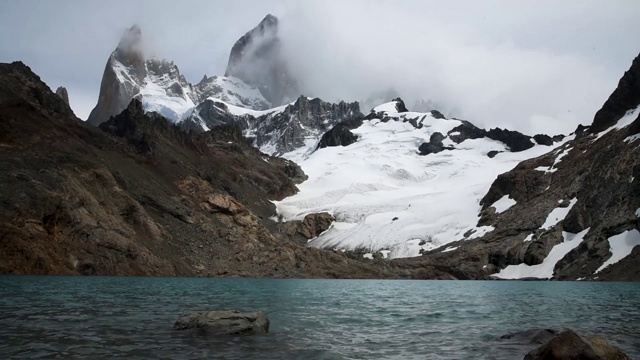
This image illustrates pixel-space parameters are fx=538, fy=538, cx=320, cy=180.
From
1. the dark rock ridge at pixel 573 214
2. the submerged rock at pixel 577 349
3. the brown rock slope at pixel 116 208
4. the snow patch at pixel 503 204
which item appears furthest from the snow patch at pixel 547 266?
the submerged rock at pixel 577 349

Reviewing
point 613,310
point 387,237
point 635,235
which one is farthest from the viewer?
point 387,237

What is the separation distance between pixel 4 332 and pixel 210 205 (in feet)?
374

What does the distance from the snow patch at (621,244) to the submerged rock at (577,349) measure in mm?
106780

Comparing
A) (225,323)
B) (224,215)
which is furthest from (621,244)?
(225,323)

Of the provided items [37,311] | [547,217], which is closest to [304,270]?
[547,217]

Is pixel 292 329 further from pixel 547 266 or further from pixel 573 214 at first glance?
pixel 573 214

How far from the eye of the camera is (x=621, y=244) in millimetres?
114062

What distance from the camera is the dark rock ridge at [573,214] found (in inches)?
4656

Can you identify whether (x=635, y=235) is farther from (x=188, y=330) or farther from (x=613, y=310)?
(x=188, y=330)

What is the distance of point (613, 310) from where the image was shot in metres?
38.6

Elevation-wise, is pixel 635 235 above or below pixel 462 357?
above

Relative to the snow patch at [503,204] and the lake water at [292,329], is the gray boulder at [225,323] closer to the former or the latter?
the lake water at [292,329]

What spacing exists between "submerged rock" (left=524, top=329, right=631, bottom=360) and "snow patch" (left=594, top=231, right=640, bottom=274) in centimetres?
10678

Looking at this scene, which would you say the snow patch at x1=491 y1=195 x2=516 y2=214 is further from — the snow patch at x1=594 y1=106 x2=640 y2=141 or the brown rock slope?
the brown rock slope
